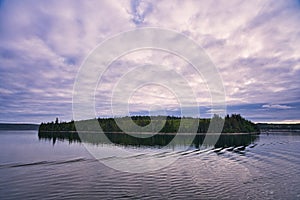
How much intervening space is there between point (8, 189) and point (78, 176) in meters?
5.85

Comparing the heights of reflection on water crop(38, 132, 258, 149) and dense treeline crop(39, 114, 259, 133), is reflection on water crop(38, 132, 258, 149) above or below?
below

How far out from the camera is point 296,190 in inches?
728

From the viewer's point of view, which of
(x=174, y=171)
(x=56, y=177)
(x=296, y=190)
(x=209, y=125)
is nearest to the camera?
(x=296, y=190)

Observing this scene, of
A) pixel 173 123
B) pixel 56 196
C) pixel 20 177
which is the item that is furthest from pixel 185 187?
pixel 173 123

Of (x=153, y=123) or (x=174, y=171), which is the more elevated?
(x=153, y=123)

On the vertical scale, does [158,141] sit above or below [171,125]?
below

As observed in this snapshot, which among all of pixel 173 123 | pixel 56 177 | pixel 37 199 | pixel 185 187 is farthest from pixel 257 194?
pixel 173 123

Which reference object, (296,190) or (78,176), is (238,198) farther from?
(78,176)

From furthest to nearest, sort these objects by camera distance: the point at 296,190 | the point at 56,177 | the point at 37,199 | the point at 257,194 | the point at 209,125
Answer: the point at 209,125 < the point at 56,177 < the point at 296,190 < the point at 257,194 < the point at 37,199

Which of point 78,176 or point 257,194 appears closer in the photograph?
point 257,194

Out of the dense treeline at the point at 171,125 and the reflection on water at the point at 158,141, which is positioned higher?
the dense treeline at the point at 171,125

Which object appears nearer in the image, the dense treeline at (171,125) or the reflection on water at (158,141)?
the reflection on water at (158,141)

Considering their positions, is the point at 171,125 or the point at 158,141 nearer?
the point at 158,141

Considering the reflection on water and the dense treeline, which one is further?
the dense treeline
